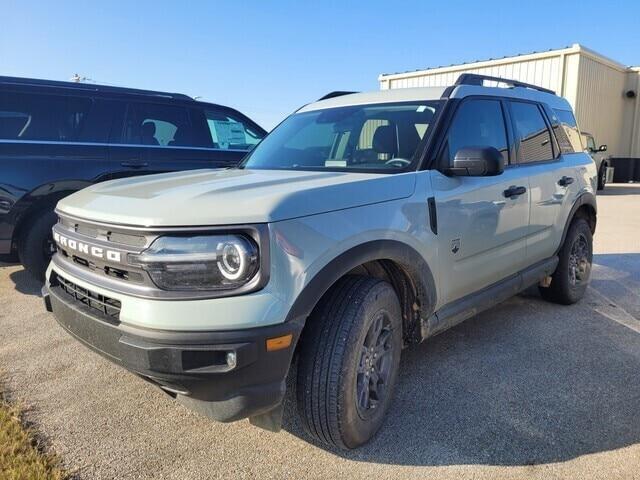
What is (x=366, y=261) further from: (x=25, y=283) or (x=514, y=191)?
(x=25, y=283)

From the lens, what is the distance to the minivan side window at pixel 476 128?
3.26m

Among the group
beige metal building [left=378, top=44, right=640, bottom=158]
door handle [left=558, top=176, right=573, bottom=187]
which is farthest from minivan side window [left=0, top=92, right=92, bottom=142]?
beige metal building [left=378, top=44, right=640, bottom=158]

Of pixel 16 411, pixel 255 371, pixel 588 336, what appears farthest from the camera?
pixel 588 336

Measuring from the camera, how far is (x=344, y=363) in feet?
7.75

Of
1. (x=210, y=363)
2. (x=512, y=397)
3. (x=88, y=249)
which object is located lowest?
(x=512, y=397)

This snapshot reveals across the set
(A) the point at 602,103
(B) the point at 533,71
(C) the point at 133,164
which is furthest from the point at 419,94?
(A) the point at 602,103

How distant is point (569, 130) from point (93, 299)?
4470mm

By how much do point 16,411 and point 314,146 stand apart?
239cm

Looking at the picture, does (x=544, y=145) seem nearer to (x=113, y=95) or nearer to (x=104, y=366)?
(x=104, y=366)

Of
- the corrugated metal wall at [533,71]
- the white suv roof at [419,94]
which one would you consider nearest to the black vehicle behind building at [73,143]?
the white suv roof at [419,94]

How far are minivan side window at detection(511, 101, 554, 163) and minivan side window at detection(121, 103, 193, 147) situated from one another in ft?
12.0

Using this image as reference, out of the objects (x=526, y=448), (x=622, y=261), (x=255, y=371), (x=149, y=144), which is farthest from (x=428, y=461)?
(x=622, y=261)

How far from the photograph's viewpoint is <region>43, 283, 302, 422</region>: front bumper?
2023mm

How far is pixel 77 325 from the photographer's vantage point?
2.44 meters
